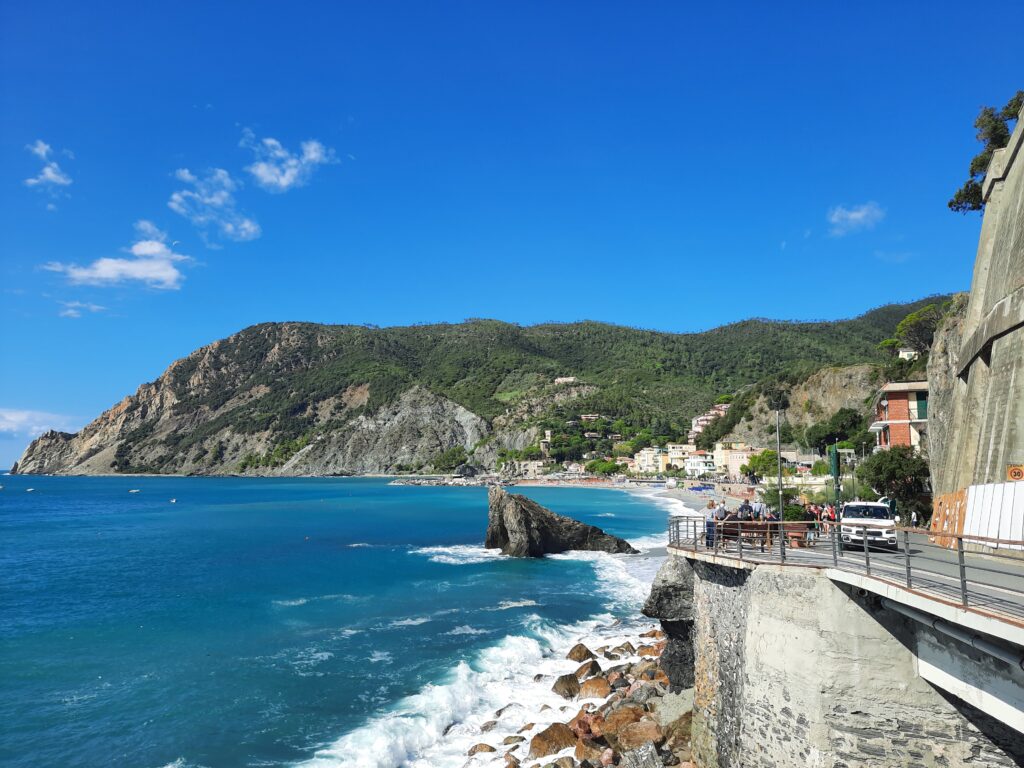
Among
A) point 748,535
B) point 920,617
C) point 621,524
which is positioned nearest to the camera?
point 920,617

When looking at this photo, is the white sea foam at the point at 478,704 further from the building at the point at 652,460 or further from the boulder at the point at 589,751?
the building at the point at 652,460

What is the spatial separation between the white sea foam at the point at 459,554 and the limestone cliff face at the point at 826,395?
60.5m

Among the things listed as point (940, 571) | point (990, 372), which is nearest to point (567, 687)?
point (940, 571)

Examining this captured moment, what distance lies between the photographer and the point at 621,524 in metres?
66.9

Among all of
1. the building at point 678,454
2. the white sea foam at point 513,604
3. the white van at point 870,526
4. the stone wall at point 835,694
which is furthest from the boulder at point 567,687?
the building at point 678,454

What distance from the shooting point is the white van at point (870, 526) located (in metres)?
13.7

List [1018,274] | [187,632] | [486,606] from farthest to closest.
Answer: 1. [486,606]
2. [187,632]
3. [1018,274]

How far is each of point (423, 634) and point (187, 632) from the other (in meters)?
9.97

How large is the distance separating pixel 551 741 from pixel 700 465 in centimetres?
11302

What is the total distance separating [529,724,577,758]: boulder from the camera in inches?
594

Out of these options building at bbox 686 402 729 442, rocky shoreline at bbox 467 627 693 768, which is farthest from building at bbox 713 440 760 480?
rocky shoreline at bbox 467 627 693 768

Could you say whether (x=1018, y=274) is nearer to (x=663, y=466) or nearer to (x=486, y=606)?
(x=486, y=606)

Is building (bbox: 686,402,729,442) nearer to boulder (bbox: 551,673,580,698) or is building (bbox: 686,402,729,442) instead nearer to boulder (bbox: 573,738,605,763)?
boulder (bbox: 551,673,580,698)

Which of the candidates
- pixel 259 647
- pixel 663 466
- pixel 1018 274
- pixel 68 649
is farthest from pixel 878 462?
pixel 663 466
